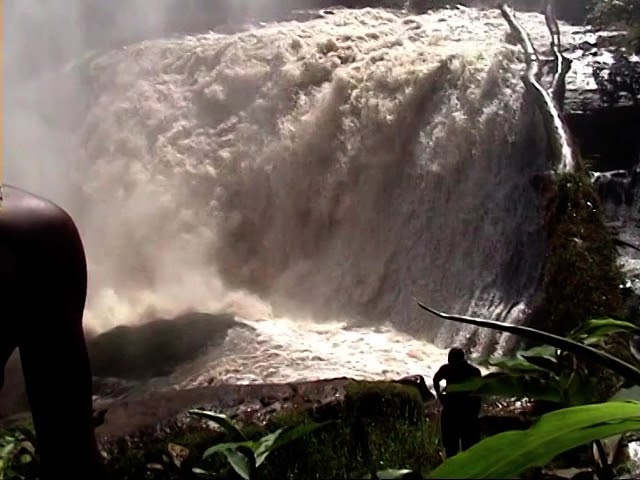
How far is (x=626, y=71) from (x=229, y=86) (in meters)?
2.74

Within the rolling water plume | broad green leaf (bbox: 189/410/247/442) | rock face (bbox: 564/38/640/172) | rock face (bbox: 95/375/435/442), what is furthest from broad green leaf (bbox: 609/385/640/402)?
rock face (bbox: 564/38/640/172)

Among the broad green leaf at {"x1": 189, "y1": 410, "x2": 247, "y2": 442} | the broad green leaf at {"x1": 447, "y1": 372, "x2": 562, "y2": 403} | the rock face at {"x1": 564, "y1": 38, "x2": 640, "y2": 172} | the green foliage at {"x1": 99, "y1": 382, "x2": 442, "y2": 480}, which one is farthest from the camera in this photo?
the rock face at {"x1": 564, "y1": 38, "x2": 640, "y2": 172}

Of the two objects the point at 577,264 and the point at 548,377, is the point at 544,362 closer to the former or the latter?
the point at 548,377

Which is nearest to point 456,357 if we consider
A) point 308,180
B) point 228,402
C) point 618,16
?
point 228,402

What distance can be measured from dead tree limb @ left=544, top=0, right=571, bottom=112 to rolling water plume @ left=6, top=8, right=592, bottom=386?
81mm

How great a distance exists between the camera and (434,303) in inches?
182

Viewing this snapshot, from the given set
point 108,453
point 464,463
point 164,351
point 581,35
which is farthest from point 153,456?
point 581,35

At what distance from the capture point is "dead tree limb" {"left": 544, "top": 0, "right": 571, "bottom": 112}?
16.9ft

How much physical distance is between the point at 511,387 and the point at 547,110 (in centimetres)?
396

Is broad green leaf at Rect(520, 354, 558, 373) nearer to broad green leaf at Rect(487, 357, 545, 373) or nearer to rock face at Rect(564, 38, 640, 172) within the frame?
broad green leaf at Rect(487, 357, 545, 373)

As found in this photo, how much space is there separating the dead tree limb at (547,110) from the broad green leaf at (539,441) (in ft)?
11.9

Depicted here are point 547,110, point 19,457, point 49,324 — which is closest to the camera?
point 49,324

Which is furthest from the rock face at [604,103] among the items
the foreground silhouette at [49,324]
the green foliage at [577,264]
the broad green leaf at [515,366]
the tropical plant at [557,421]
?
the foreground silhouette at [49,324]

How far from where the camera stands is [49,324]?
1078 millimetres
